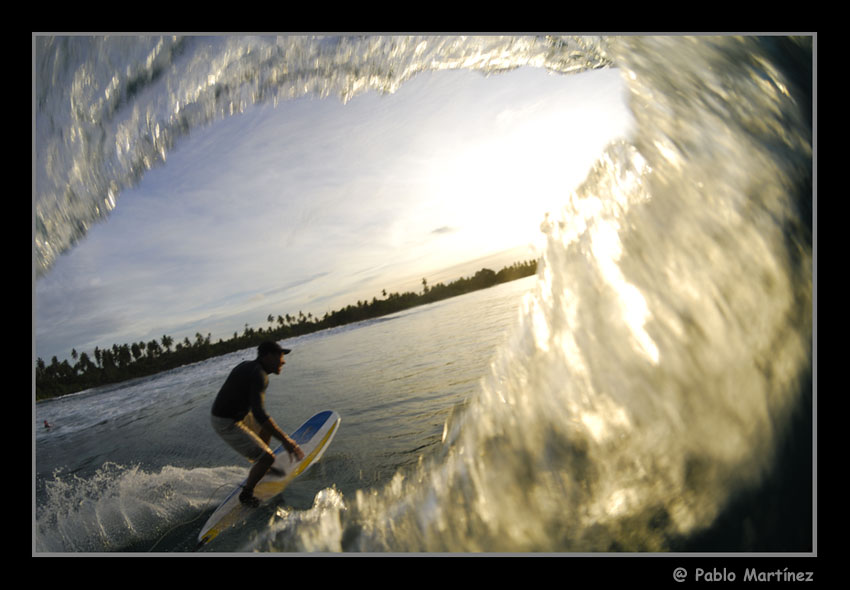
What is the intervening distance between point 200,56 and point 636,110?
137 inches

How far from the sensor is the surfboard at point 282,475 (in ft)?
10.5

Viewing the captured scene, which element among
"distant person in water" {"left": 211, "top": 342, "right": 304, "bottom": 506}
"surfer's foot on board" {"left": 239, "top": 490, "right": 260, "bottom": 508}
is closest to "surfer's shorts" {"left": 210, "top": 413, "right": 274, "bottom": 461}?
"distant person in water" {"left": 211, "top": 342, "right": 304, "bottom": 506}

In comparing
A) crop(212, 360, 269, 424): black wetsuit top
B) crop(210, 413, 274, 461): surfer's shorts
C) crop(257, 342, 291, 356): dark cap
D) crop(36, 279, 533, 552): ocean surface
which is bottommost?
crop(36, 279, 533, 552): ocean surface

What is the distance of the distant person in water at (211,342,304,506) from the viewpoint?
3.18m

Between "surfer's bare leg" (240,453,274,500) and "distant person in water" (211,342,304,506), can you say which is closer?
"distant person in water" (211,342,304,506)

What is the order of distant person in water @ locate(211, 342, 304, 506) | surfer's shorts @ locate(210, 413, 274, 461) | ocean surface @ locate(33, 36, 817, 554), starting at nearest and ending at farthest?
ocean surface @ locate(33, 36, 817, 554)
distant person in water @ locate(211, 342, 304, 506)
surfer's shorts @ locate(210, 413, 274, 461)

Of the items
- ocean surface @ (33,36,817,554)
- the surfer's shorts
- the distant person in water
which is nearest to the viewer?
ocean surface @ (33,36,817,554)

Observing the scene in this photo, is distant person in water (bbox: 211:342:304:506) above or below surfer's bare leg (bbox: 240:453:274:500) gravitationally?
above

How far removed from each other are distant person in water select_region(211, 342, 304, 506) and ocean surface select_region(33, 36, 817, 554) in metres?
0.43

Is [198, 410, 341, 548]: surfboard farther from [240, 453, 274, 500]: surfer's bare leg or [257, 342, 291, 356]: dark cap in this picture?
[257, 342, 291, 356]: dark cap
